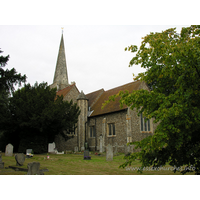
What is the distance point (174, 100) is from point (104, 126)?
1893 centimetres

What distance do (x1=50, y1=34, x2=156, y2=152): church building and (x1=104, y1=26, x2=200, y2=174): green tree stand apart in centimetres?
1403

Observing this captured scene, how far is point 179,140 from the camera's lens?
402 centimetres

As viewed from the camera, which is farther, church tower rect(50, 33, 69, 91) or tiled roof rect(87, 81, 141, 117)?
church tower rect(50, 33, 69, 91)

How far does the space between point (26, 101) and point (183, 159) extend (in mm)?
16774

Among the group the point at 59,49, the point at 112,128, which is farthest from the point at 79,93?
the point at 59,49

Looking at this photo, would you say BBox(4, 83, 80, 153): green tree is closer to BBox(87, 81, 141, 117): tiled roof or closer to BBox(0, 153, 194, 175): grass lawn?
BBox(87, 81, 141, 117): tiled roof

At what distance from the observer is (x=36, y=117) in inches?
663

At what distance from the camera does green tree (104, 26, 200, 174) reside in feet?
12.9

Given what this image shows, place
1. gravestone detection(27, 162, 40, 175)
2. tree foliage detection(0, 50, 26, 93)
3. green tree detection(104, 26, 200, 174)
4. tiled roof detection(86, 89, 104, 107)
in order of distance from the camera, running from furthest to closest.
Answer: tiled roof detection(86, 89, 104, 107) → tree foliage detection(0, 50, 26, 93) → gravestone detection(27, 162, 40, 175) → green tree detection(104, 26, 200, 174)

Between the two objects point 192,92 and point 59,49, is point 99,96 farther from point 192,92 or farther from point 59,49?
point 192,92

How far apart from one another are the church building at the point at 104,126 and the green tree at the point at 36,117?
3.40m

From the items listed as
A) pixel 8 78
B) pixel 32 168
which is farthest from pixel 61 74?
pixel 32 168

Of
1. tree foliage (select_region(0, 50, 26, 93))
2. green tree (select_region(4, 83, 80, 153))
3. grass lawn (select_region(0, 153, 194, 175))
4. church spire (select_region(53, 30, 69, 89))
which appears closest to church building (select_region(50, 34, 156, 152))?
green tree (select_region(4, 83, 80, 153))

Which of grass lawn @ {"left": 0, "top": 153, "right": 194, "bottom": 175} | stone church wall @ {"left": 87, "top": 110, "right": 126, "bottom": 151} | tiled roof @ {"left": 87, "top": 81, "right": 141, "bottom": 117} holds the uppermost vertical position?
tiled roof @ {"left": 87, "top": 81, "right": 141, "bottom": 117}
